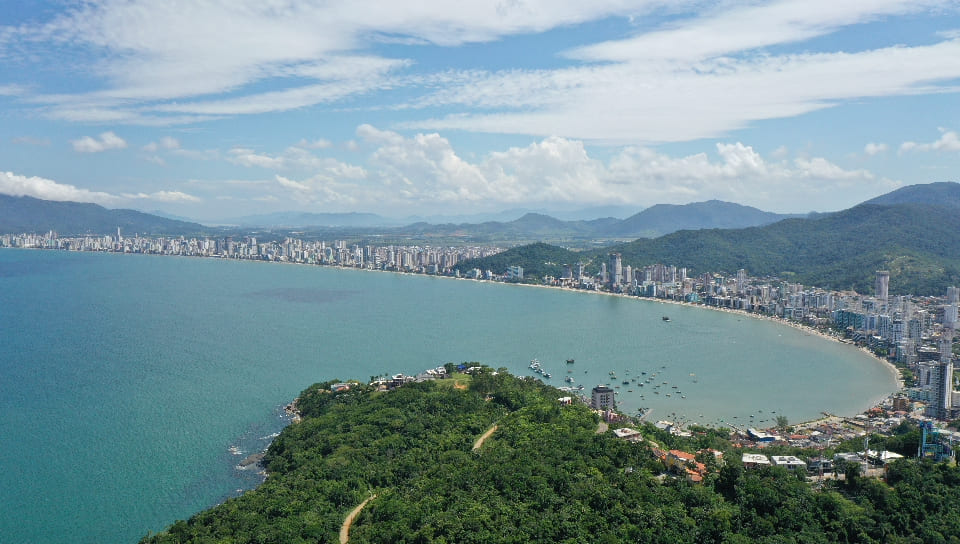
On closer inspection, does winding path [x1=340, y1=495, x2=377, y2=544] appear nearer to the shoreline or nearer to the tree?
the tree

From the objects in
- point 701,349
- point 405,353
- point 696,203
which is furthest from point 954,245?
point 696,203

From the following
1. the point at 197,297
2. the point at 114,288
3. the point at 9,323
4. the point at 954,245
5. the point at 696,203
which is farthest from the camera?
the point at 696,203

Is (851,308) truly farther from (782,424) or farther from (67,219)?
(67,219)

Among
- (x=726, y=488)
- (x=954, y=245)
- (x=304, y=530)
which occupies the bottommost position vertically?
(x=304, y=530)

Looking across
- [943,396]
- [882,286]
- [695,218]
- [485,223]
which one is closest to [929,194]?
[882,286]

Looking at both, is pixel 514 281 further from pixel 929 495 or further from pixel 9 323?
pixel 929 495

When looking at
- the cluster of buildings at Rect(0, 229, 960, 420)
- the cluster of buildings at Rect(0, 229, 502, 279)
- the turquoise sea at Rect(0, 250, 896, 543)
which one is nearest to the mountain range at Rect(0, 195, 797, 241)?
the cluster of buildings at Rect(0, 229, 502, 279)
